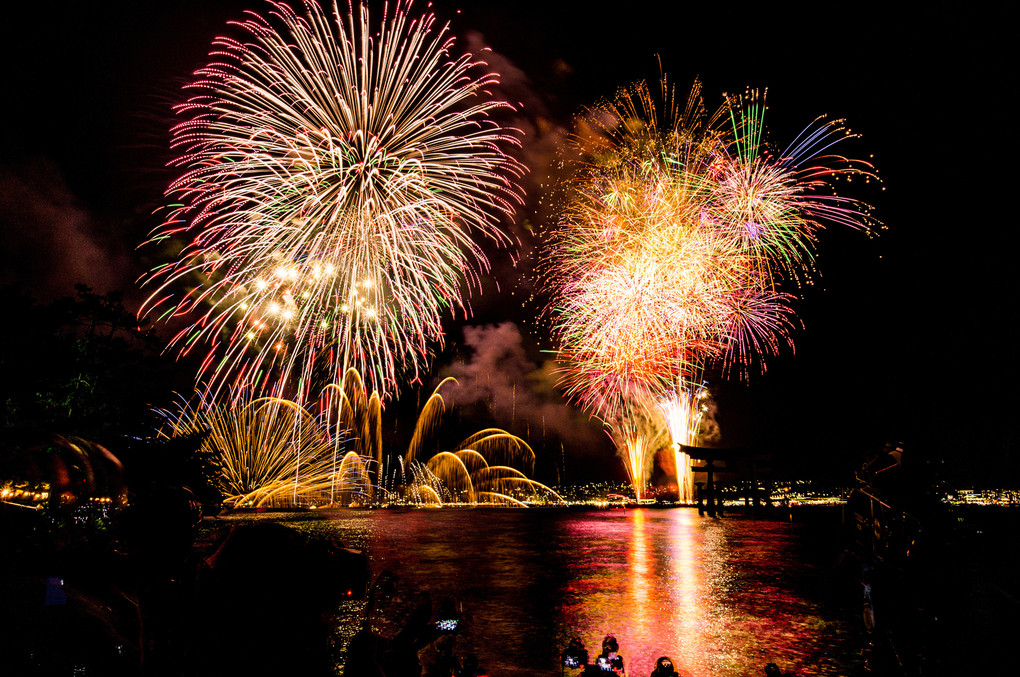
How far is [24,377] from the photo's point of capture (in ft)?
42.3

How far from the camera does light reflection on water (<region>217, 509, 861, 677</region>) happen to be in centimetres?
471

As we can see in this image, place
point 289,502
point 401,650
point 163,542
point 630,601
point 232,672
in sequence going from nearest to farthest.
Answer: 1. point 232,672
2. point 163,542
3. point 401,650
4. point 630,601
5. point 289,502

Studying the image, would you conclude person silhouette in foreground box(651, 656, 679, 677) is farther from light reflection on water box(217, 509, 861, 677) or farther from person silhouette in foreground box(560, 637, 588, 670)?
light reflection on water box(217, 509, 861, 677)

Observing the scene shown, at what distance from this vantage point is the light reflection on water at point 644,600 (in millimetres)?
4715

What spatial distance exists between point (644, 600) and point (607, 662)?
4312mm

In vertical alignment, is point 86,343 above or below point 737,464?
above

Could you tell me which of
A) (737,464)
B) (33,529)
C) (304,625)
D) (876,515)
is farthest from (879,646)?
(737,464)

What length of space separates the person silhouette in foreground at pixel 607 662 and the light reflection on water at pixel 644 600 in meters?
1.35

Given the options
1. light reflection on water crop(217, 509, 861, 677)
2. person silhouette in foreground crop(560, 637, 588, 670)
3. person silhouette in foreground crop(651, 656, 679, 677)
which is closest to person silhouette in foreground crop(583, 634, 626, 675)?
person silhouette in foreground crop(560, 637, 588, 670)

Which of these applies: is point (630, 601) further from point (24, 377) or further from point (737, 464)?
point (737, 464)

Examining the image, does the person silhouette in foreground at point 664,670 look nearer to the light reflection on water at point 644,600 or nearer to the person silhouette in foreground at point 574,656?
the person silhouette in foreground at point 574,656

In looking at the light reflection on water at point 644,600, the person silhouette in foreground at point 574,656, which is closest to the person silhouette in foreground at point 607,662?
the person silhouette in foreground at point 574,656

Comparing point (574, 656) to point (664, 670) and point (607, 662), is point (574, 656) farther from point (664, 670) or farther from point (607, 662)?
point (664, 670)

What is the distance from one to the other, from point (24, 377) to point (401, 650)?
1505 centimetres
